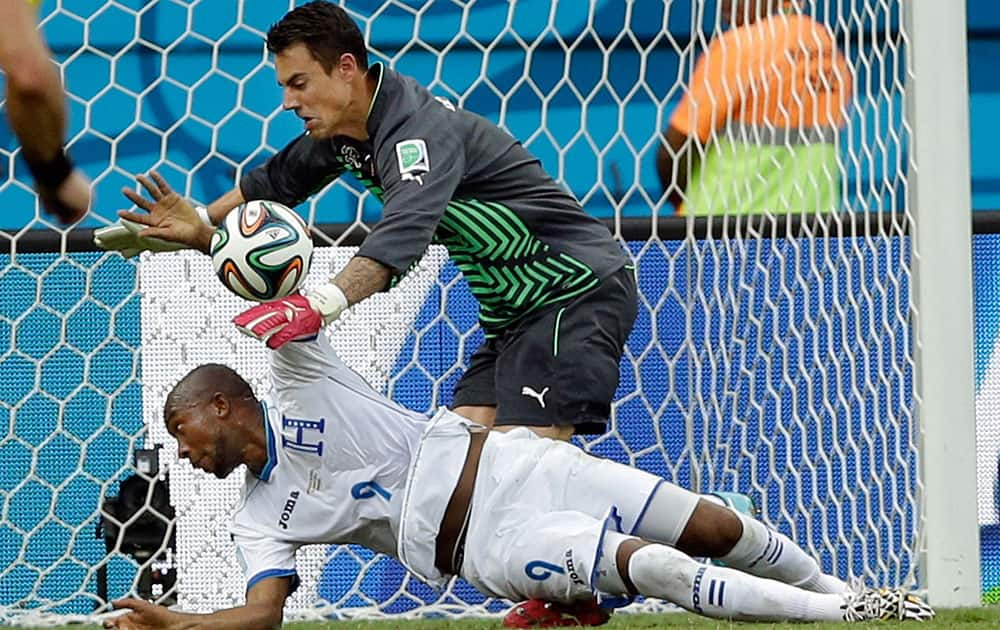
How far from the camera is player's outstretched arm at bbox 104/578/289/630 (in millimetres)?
3732

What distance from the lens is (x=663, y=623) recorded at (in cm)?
462

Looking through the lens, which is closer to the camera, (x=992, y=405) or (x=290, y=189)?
(x=290, y=189)

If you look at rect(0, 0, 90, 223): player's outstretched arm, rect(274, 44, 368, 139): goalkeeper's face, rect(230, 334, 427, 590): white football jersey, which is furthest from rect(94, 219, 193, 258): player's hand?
rect(0, 0, 90, 223): player's outstretched arm

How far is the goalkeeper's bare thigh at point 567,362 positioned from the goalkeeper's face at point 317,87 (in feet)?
2.16

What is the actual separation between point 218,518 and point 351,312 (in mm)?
668

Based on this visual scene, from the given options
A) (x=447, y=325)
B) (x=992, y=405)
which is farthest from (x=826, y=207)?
A: (x=447, y=325)

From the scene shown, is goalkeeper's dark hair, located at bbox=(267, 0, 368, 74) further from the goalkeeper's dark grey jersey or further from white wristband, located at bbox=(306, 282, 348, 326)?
white wristband, located at bbox=(306, 282, 348, 326)

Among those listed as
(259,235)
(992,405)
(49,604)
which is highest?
(259,235)

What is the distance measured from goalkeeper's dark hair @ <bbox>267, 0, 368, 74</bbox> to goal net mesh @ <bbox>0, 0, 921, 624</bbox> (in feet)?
2.95

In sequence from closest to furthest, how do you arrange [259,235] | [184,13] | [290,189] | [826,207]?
[259,235]
[290,189]
[826,207]
[184,13]

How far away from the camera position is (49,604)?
5.07 meters

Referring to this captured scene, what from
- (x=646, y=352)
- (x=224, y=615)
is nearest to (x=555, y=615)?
(x=224, y=615)

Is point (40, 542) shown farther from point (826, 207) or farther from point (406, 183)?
point (826, 207)

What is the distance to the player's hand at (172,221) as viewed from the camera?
4.42m
